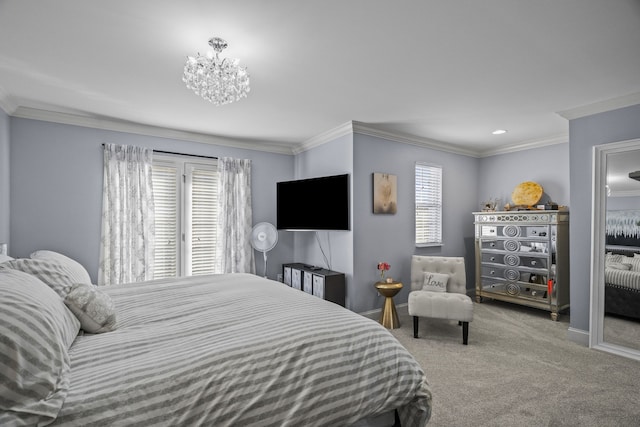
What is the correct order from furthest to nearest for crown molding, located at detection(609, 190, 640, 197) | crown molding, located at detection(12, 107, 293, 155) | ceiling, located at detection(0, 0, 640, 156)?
crown molding, located at detection(12, 107, 293, 155) < crown molding, located at detection(609, 190, 640, 197) < ceiling, located at detection(0, 0, 640, 156)

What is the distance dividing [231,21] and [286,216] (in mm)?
3049

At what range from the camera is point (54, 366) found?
1099 mm

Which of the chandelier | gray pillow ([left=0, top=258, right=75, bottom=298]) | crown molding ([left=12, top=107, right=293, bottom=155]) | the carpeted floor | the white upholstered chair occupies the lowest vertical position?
the carpeted floor

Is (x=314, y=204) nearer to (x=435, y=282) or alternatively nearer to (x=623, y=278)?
(x=435, y=282)

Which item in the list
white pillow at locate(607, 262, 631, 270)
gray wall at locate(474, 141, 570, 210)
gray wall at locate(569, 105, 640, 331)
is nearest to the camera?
white pillow at locate(607, 262, 631, 270)

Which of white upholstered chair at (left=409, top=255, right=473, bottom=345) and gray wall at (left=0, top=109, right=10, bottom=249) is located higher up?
gray wall at (left=0, top=109, right=10, bottom=249)

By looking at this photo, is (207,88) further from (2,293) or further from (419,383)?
(419,383)

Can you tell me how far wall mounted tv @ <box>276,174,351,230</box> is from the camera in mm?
4145

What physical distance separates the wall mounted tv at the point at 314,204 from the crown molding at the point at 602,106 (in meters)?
2.52

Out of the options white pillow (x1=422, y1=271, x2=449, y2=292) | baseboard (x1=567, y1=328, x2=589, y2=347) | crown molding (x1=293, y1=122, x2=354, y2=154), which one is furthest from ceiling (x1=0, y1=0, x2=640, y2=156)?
baseboard (x1=567, y1=328, x2=589, y2=347)

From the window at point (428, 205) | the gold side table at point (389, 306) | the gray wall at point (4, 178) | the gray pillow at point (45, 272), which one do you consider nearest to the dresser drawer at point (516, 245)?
the window at point (428, 205)

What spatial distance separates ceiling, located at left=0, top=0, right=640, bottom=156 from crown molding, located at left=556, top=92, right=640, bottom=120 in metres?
0.02

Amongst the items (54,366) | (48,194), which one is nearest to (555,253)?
(54,366)

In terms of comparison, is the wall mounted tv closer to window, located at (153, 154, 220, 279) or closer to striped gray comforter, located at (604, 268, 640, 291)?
window, located at (153, 154, 220, 279)
